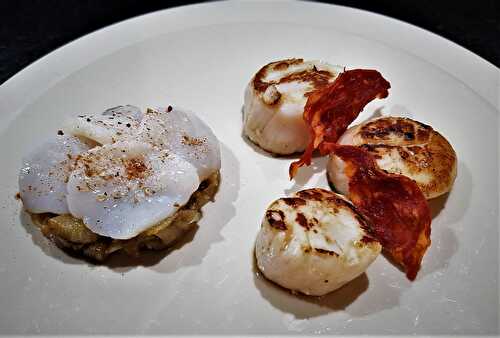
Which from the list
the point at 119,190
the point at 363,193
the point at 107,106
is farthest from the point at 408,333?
the point at 107,106

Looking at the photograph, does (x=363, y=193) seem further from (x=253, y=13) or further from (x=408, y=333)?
(x=253, y=13)

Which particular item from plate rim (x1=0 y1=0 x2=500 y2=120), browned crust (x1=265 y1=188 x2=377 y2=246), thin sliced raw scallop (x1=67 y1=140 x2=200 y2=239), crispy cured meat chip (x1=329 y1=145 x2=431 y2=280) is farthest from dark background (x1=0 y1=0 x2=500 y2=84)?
browned crust (x1=265 y1=188 x2=377 y2=246)

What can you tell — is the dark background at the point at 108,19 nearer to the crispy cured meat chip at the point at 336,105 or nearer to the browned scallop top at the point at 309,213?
the crispy cured meat chip at the point at 336,105

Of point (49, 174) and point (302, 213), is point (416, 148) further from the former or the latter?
point (49, 174)

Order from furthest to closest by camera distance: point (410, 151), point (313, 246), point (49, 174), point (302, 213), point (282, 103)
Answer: point (282, 103) → point (410, 151) → point (49, 174) → point (302, 213) → point (313, 246)

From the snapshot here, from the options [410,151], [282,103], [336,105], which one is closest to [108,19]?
[282,103]

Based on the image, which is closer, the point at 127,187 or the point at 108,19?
the point at 127,187

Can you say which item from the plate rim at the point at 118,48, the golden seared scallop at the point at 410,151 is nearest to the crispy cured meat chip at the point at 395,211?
the golden seared scallop at the point at 410,151
